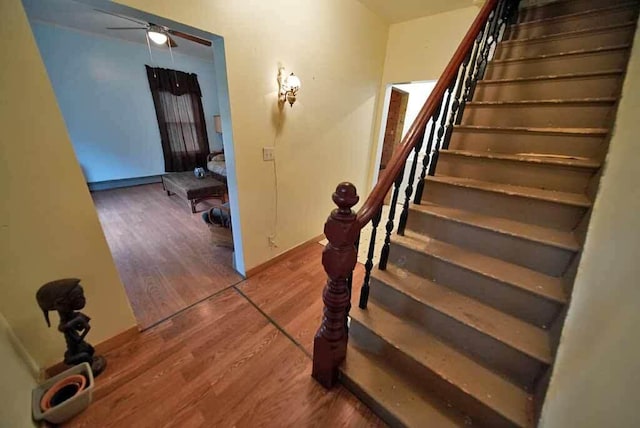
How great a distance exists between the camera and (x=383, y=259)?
1.43 meters

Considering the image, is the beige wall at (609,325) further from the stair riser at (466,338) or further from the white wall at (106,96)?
the white wall at (106,96)

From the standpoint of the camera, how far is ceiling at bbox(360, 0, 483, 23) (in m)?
2.21

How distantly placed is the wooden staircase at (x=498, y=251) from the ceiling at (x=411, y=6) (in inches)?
35.3

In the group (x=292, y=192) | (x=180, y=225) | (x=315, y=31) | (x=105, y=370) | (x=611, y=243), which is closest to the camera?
(x=611, y=243)

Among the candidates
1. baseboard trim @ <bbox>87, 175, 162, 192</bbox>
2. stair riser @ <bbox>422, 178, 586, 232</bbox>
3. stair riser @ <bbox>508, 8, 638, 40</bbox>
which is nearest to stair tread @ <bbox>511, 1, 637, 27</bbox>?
stair riser @ <bbox>508, 8, 638, 40</bbox>

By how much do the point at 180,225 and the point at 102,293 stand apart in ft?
6.43

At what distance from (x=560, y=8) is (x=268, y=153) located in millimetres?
2891

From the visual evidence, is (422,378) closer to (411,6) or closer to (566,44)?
(566,44)

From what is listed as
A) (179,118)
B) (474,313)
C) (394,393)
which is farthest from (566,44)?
(179,118)

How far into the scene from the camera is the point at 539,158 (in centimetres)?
141

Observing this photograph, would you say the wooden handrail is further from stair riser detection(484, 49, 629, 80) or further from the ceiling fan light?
the ceiling fan light

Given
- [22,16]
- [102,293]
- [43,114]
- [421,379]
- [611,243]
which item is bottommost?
[421,379]

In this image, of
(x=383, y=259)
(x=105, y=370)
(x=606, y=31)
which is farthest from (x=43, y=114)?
(x=606, y=31)

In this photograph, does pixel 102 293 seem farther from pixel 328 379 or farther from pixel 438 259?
pixel 438 259
